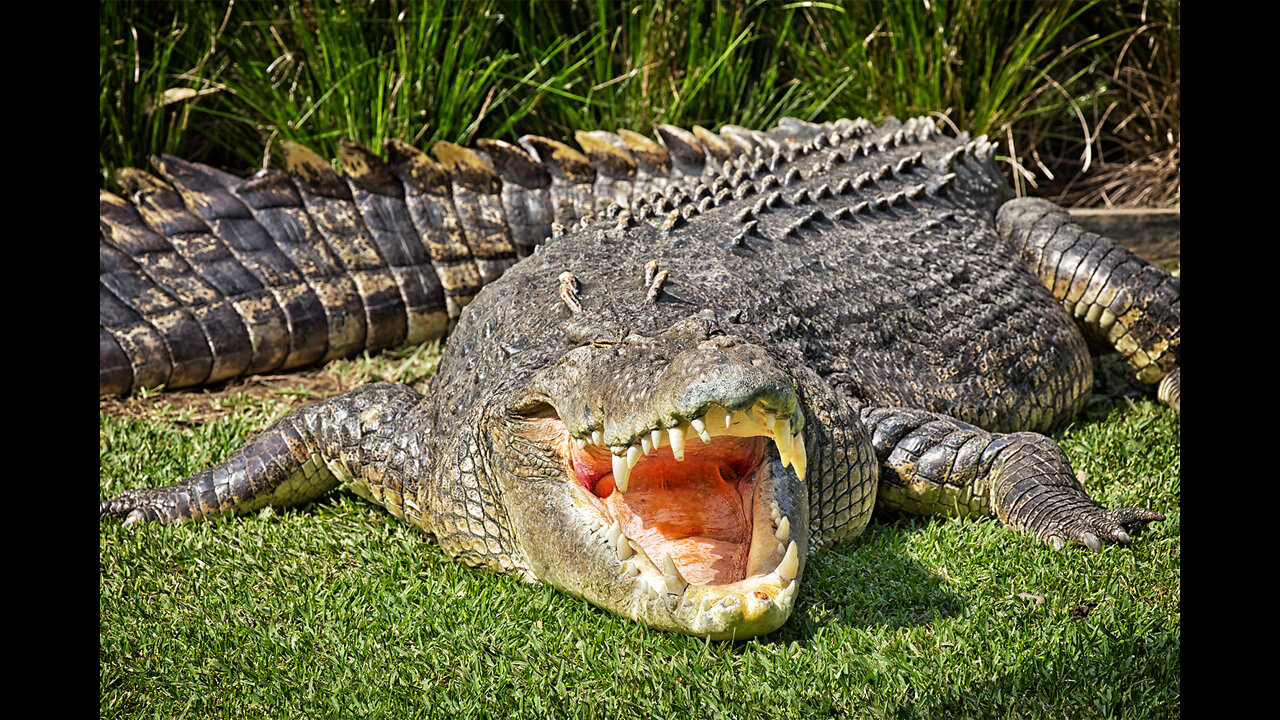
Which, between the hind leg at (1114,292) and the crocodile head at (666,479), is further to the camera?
the hind leg at (1114,292)

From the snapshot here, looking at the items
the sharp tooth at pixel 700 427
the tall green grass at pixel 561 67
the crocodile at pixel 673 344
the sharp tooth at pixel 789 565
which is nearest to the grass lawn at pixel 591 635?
the crocodile at pixel 673 344

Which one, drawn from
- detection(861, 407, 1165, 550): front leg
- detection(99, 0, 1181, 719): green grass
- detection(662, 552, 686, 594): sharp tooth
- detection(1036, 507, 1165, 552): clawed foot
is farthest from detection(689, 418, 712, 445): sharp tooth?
detection(1036, 507, 1165, 552): clawed foot

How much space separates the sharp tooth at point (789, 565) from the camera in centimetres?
243

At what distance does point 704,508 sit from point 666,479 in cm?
13

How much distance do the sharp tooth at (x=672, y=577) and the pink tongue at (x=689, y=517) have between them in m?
0.10

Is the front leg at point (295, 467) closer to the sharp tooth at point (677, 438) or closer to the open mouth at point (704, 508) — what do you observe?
the open mouth at point (704, 508)

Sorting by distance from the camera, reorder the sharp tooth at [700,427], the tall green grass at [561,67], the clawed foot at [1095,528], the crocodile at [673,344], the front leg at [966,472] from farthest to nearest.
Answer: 1. the tall green grass at [561,67]
2. the front leg at [966,472]
3. the clawed foot at [1095,528]
4. the crocodile at [673,344]
5. the sharp tooth at [700,427]

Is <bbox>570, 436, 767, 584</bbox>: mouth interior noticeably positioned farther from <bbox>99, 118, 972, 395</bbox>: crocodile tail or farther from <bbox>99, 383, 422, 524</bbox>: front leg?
<bbox>99, 118, 972, 395</bbox>: crocodile tail

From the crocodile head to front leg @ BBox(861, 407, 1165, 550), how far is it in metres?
0.54

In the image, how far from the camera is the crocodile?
252cm

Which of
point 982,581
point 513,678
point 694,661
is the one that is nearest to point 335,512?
point 513,678

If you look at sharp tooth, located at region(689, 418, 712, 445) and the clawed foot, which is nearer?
sharp tooth, located at region(689, 418, 712, 445)

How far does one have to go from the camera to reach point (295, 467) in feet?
11.5

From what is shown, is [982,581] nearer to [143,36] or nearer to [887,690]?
[887,690]
